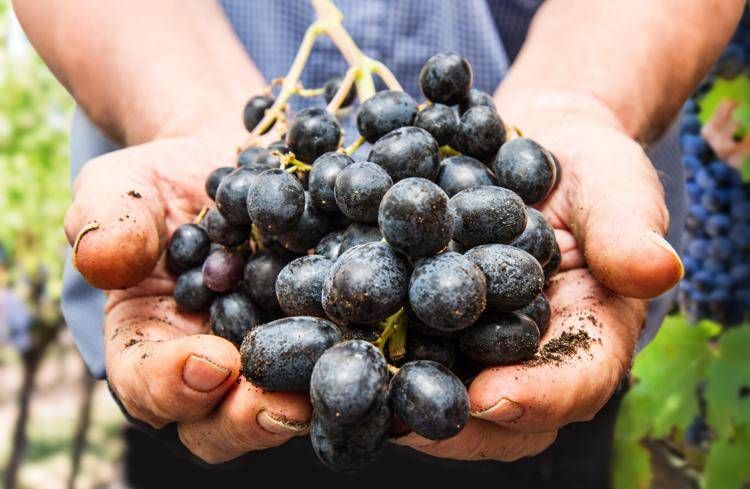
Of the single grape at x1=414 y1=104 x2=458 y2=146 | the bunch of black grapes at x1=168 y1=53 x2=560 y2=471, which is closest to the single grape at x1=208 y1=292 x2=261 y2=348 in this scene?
the bunch of black grapes at x1=168 y1=53 x2=560 y2=471

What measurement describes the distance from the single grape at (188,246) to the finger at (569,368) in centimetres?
56

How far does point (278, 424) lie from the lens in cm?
94

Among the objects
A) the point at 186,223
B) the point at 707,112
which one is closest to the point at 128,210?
the point at 186,223

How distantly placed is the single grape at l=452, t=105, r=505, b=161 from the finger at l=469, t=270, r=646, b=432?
0.84ft

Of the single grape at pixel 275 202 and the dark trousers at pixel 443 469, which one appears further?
the dark trousers at pixel 443 469

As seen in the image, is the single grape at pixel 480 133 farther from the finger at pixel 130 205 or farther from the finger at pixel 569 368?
the finger at pixel 130 205

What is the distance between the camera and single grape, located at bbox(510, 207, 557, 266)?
41.9 inches

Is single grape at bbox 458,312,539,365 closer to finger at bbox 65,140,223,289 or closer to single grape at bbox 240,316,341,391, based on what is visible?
single grape at bbox 240,316,341,391

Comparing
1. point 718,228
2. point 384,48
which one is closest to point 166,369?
point 384,48

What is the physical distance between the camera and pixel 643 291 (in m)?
1.04

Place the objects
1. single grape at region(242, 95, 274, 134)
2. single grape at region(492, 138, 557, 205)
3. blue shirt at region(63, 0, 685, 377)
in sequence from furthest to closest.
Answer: blue shirt at region(63, 0, 685, 377), single grape at region(242, 95, 274, 134), single grape at region(492, 138, 557, 205)

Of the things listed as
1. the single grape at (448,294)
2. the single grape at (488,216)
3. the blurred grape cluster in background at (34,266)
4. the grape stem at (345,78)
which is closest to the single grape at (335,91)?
the grape stem at (345,78)

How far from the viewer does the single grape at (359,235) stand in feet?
3.34

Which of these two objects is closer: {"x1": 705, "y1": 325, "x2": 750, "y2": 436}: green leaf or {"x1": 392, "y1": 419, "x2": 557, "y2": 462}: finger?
{"x1": 392, "y1": 419, "x2": 557, "y2": 462}: finger
